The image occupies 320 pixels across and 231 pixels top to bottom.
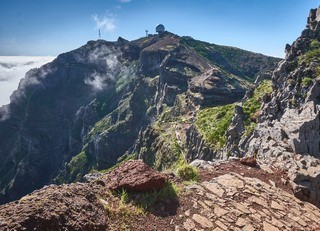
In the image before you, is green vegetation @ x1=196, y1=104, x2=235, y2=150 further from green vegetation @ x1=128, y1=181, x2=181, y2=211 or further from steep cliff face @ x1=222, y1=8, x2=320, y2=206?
green vegetation @ x1=128, y1=181, x2=181, y2=211

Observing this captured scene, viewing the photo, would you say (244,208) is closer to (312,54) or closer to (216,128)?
(312,54)

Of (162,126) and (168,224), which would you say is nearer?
(168,224)

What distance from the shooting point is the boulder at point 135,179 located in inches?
489

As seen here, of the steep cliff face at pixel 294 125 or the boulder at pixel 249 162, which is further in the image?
the boulder at pixel 249 162

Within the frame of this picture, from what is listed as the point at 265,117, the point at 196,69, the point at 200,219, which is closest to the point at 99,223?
the point at 200,219

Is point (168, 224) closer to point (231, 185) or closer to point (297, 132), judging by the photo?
point (231, 185)

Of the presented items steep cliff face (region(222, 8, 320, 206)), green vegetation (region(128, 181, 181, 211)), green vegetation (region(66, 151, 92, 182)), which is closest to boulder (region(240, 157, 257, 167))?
steep cliff face (region(222, 8, 320, 206))

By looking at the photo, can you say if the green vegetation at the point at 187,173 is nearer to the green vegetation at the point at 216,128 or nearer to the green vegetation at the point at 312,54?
the green vegetation at the point at 312,54

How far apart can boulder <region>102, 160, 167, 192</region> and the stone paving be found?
1.55 metres

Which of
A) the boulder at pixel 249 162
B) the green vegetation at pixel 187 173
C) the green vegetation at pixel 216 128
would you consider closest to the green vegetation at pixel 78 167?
the green vegetation at pixel 216 128

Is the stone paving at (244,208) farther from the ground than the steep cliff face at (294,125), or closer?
closer

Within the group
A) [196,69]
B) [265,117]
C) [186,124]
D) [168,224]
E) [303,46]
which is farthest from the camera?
[196,69]

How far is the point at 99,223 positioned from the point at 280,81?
3498cm

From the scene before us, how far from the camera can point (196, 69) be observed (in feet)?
521
